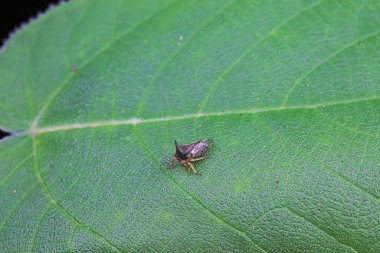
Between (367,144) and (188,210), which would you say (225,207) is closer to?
(188,210)

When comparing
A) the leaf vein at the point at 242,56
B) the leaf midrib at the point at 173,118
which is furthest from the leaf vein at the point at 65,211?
the leaf vein at the point at 242,56

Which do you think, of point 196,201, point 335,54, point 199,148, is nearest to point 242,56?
point 335,54

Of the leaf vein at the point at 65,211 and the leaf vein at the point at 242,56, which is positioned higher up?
the leaf vein at the point at 242,56

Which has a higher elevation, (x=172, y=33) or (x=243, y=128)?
(x=172, y=33)

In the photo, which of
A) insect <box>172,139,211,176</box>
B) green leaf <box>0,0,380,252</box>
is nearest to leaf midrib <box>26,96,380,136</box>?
green leaf <box>0,0,380,252</box>

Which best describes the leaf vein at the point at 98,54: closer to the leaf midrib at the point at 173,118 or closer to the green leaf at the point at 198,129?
the green leaf at the point at 198,129

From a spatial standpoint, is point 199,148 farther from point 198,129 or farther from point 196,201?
point 196,201

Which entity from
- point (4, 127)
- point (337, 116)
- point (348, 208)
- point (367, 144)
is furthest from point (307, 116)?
point (4, 127)

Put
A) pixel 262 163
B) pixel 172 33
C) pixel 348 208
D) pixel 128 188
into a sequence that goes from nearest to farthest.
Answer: pixel 348 208
pixel 262 163
pixel 128 188
pixel 172 33
